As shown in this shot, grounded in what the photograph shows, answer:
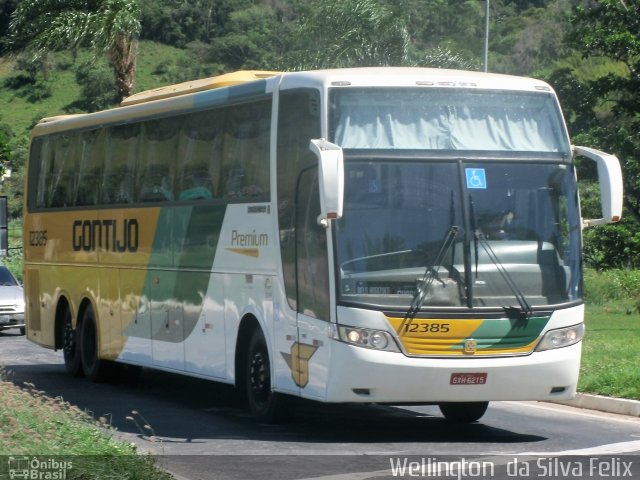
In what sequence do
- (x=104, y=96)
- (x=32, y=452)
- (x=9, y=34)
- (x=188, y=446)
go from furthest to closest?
1. (x=104, y=96)
2. (x=9, y=34)
3. (x=188, y=446)
4. (x=32, y=452)

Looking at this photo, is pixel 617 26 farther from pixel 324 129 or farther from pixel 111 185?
pixel 324 129

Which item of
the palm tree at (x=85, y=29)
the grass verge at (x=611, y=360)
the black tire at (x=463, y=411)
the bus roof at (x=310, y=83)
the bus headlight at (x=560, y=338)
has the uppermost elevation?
the palm tree at (x=85, y=29)

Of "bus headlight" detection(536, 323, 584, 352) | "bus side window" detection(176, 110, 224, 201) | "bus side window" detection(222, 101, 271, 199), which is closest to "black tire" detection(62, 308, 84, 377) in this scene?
"bus side window" detection(176, 110, 224, 201)

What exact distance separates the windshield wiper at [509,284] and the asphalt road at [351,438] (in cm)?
118

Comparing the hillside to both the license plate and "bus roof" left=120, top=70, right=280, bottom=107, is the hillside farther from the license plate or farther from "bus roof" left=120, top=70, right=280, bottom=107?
the license plate

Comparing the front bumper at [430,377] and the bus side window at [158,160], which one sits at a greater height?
the bus side window at [158,160]

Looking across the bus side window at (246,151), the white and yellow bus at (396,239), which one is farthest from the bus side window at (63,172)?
the bus side window at (246,151)

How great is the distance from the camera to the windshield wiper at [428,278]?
11242 mm

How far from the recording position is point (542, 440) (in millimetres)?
12023

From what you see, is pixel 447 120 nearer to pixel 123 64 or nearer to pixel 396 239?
pixel 396 239

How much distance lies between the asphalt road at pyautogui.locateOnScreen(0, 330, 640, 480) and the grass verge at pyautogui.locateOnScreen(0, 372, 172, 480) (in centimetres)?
66

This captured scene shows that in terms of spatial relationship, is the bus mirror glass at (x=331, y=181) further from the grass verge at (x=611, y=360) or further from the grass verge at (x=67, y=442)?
the grass verge at (x=611, y=360)

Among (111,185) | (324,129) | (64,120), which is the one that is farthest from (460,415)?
(64,120)

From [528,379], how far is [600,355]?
646 centimetres
